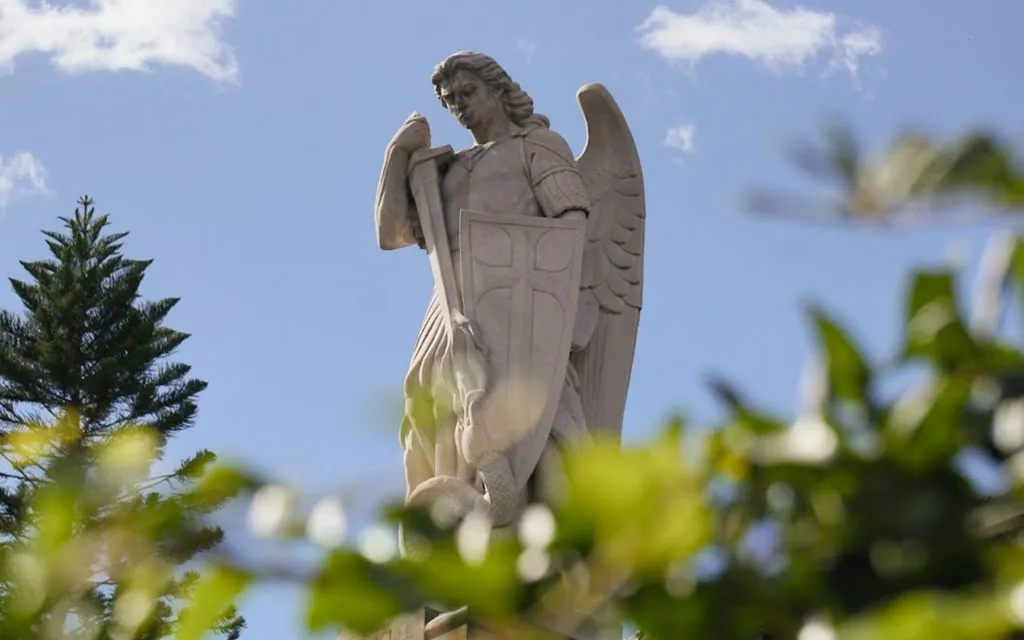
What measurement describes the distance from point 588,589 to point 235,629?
15.5 m

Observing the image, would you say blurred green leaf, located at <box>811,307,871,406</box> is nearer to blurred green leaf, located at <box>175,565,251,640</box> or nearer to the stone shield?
blurred green leaf, located at <box>175,565,251,640</box>

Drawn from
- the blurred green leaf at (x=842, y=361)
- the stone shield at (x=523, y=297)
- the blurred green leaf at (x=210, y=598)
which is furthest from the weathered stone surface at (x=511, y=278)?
the blurred green leaf at (x=842, y=361)

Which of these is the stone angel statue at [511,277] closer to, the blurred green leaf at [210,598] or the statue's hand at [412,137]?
the statue's hand at [412,137]

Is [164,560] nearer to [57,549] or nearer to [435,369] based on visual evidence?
[57,549]

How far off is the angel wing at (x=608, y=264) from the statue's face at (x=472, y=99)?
478 mm

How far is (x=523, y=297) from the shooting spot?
7586 mm

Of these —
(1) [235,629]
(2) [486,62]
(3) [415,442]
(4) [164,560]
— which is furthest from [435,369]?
(1) [235,629]

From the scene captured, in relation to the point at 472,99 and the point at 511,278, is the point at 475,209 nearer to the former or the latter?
the point at 511,278

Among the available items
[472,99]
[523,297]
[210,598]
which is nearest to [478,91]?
[472,99]

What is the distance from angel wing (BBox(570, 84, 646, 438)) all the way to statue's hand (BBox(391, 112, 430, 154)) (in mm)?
706

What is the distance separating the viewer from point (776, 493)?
1.04 metres

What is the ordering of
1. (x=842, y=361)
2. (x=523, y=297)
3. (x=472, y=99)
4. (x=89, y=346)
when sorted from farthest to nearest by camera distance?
(x=89, y=346) → (x=472, y=99) → (x=523, y=297) → (x=842, y=361)

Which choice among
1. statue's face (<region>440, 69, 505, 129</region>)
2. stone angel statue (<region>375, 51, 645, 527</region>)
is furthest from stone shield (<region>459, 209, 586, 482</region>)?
statue's face (<region>440, 69, 505, 129</region>)

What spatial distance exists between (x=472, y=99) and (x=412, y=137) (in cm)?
30
